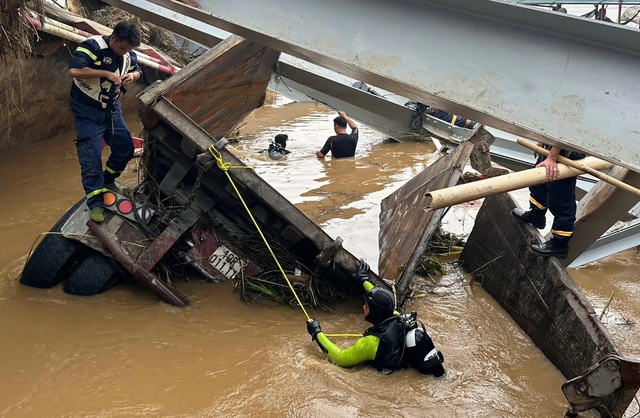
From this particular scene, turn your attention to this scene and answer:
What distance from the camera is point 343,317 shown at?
4.77m

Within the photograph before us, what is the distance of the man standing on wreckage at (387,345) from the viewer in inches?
153

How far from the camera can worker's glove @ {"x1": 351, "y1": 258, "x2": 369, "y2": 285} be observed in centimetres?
447

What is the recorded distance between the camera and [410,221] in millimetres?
5098

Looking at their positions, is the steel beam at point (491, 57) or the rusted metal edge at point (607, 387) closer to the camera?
the steel beam at point (491, 57)

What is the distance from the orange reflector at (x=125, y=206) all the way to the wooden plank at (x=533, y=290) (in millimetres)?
3374

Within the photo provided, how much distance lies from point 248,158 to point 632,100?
7.53 meters

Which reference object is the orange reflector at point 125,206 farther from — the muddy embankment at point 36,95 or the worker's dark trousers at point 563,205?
the worker's dark trousers at point 563,205

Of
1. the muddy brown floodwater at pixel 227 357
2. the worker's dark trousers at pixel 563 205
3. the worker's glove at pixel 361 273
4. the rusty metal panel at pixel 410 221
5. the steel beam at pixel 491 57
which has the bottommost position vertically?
the muddy brown floodwater at pixel 227 357

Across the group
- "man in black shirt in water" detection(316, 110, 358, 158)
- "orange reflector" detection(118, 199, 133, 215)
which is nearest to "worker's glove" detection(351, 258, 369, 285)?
"orange reflector" detection(118, 199, 133, 215)

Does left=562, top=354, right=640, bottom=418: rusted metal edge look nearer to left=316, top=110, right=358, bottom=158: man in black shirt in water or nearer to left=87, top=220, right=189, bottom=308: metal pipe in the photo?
left=87, top=220, right=189, bottom=308: metal pipe

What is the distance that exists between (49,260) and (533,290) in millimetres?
3949

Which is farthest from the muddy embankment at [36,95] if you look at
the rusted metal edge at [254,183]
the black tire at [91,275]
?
the rusted metal edge at [254,183]

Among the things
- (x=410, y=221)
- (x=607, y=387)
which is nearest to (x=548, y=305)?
(x=607, y=387)

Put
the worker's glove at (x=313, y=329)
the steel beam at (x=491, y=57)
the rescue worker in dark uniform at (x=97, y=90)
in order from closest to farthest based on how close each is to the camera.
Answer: the steel beam at (x=491, y=57), the worker's glove at (x=313, y=329), the rescue worker in dark uniform at (x=97, y=90)
